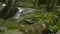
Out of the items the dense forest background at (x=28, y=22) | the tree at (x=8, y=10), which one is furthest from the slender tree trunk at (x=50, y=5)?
the tree at (x=8, y=10)

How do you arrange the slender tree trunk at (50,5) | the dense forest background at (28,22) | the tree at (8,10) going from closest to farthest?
1. the dense forest background at (28,22)
2. the tree at (8,10)
3. the slender tree trunk at (50,5)

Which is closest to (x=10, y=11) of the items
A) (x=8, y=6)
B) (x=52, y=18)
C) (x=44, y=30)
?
(x=8, y=6)

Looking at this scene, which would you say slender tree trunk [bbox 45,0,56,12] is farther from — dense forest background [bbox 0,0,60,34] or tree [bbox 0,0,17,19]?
tree [bbox 0,0,17,19]

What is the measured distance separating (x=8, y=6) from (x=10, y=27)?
3274 millimetres

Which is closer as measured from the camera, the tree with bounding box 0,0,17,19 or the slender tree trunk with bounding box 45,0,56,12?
the tree with bounding box 0,0,17,19

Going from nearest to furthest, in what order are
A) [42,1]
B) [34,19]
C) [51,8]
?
[34,19], [51,8], [42,1]

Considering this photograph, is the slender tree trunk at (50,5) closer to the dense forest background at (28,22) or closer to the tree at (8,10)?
the dense forest background at (28,22)

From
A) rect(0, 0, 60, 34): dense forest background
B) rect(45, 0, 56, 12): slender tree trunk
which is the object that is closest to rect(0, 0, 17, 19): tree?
rect(0, 0, 60, 34): dense forest background

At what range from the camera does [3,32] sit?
798cm

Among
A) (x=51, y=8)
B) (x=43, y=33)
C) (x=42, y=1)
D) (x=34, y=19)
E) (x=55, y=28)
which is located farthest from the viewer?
(x=42, y=1)

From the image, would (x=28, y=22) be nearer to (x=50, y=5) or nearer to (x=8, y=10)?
(x=8, y=10)

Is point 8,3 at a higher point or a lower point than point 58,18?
higher

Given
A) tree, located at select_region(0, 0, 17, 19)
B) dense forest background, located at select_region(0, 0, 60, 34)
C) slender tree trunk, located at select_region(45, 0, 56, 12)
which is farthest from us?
slender tree trunk, located at select_region(45, 0, 56, 12)

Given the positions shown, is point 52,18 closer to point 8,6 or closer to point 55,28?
point 55,28
